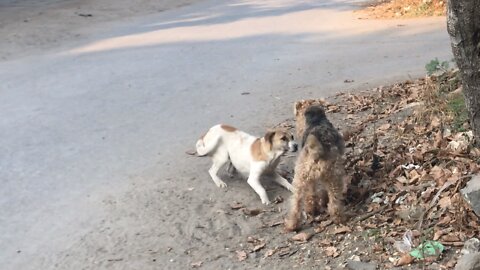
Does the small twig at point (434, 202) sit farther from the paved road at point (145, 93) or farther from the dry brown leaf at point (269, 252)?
the paved road at point (145, 93)

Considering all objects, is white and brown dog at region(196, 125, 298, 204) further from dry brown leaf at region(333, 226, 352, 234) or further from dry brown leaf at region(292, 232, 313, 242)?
dry brown leaf at region(333, 226, 352, 234)

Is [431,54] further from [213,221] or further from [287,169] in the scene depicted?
[213,221]

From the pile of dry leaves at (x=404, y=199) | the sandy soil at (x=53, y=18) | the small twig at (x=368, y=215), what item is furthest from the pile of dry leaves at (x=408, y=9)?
the small twig at (x=368, y=215)

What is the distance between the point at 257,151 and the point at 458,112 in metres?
1.95

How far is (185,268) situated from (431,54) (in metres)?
7.79

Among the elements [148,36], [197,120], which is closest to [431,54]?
[197,120]

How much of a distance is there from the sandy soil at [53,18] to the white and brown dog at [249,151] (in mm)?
8906

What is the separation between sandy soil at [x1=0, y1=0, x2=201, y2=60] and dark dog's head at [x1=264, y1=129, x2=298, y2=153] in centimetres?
967

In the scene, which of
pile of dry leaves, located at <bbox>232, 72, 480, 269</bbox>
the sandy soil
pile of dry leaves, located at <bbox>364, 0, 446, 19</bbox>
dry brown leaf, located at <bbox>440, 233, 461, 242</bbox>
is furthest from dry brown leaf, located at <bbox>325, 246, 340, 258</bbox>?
pile of dry leaves, located at <bbox>364, 0, 446, 19</bbox>

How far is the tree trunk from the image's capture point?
4812 mm

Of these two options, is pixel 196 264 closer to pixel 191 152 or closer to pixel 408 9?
pixel 191 152

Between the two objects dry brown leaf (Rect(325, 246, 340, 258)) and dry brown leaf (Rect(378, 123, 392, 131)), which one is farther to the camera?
dry brown leaf (Rect(378, 123, 392, 131))

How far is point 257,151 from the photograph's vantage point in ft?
21.9

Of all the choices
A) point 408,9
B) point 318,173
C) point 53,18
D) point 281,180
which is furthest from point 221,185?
point 53,18
